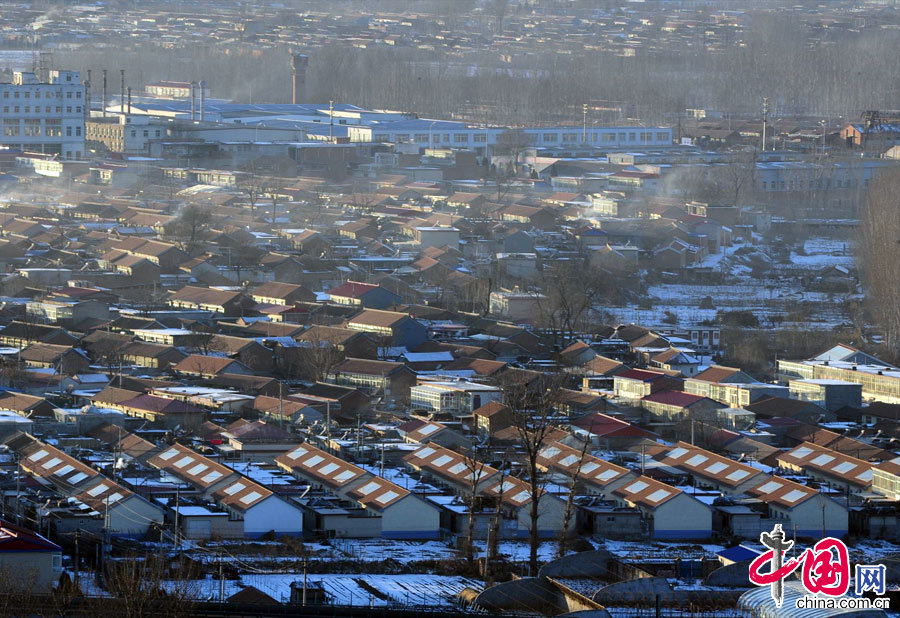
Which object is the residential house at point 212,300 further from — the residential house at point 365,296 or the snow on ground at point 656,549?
the snow on ground at point 656,549

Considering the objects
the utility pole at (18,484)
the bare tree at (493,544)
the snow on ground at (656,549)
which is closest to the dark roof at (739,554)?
the snow on ground at (656,549)

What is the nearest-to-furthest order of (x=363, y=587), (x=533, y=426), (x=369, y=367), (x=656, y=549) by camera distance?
(x=363, y=587)
(x=656, y=549)
(x=533, y=426)
(x=369, y=367)

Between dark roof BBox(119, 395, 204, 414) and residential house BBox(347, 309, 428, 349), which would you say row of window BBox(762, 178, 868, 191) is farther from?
dark roof BBox(119, 395, 204, 414)

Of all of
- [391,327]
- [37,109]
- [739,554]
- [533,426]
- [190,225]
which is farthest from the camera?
[37,109]

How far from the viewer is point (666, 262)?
38.4 feet

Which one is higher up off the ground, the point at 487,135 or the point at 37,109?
the point at 37,109

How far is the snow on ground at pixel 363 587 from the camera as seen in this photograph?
4.88m

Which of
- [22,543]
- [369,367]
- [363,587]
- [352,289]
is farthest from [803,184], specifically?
[22,543]

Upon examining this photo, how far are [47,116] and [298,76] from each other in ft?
17.3

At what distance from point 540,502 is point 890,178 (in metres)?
7.06

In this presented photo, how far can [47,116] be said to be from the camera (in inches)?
641

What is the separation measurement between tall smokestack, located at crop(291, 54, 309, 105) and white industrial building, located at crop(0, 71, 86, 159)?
4.98 metres

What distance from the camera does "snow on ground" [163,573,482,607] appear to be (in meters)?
4.88

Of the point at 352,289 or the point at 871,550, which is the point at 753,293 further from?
the point at 871,550
